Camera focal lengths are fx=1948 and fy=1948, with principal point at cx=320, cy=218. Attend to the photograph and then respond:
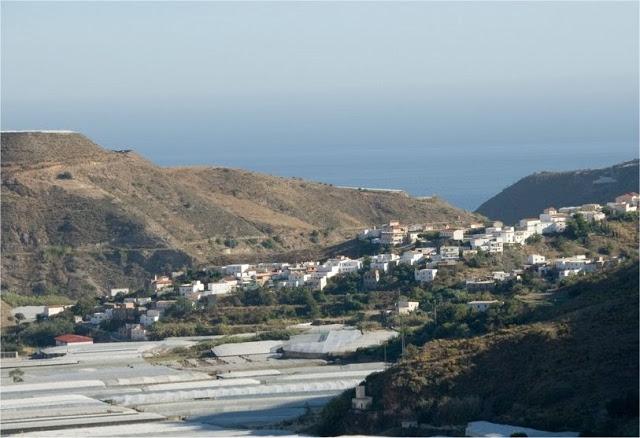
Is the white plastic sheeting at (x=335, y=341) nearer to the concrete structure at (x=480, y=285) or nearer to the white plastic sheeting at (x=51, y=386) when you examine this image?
the concrete structure at (x=480, y=285)

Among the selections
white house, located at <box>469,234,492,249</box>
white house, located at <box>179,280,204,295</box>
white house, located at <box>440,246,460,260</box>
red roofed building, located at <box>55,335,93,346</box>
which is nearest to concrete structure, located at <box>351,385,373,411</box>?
red roofed building, located at <box>55,335,93,346</box>

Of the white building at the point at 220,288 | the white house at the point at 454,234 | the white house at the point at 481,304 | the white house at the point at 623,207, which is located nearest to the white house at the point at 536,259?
the white house at the point at 454,234

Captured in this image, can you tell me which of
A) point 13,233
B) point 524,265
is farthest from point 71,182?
point 524,265

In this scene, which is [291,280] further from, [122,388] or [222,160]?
[222,160]

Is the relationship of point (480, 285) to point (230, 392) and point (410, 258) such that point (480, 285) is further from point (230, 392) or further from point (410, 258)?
point (230, 392)

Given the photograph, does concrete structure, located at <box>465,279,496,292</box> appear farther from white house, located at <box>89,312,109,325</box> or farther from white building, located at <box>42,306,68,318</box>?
white building, located at <box>42,306,68,318</box>

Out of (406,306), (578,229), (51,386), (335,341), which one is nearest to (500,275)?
(406,306)
